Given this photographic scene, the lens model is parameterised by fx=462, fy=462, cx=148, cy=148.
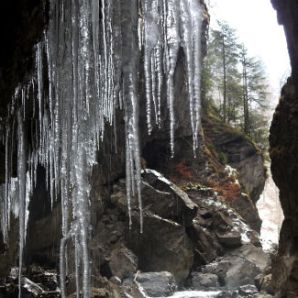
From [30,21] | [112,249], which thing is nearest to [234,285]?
[112,249]

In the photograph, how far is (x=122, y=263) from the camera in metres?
16.7

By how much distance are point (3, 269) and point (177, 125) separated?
1402 cm

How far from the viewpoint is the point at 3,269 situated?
33.7ft

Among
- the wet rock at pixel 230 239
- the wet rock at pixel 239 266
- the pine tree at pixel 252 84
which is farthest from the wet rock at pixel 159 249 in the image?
the pine tree at pixel 252 84

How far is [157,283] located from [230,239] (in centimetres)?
483

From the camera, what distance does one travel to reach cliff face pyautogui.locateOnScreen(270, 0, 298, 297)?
9580mm

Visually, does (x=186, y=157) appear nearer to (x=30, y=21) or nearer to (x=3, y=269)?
(x=3, y=269)

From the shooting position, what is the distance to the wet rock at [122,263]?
643 inches

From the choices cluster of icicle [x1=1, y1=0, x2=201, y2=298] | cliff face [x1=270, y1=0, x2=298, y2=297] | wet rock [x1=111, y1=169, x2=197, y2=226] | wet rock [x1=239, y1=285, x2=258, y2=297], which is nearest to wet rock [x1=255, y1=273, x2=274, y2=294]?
wet rock [x1=239, y1=285, x2=258, y2=297]

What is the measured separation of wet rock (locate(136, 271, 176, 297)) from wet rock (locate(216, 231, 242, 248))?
3739 mm

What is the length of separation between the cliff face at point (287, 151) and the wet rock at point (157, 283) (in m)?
6.67

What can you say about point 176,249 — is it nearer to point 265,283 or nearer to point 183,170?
point 265,283

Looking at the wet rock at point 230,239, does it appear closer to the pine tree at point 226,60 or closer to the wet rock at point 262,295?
the wet rock at point 262,295

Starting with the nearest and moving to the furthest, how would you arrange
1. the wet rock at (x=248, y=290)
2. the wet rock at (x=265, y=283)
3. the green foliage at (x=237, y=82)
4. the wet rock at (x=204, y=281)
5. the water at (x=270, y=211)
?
the wet rock at (x=265, y=283)
the wet rock at (x=248, y=290)
the wet rock at (x=204, y=281)
the green foliage at (x=237, y=82)
the water at (x=270, y=211)
